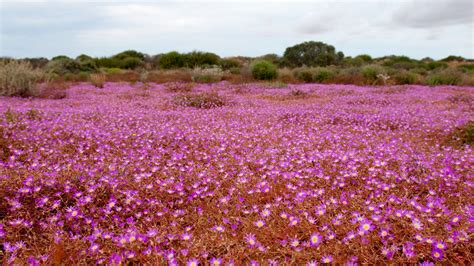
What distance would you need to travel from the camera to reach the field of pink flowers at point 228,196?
106 inches

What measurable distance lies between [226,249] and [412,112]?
7.72m

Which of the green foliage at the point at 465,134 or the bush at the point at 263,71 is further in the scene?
the bush at the point at 263,71

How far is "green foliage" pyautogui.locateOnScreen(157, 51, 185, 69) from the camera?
38.3m

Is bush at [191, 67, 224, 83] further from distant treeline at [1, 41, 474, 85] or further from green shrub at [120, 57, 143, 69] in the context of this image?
green shrub at [120, 57, 143, 69]

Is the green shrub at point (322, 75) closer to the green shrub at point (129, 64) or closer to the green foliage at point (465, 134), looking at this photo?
the green foliage at point (465, 134)

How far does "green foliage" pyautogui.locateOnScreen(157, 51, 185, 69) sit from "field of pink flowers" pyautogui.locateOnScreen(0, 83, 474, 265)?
3248 centimetres

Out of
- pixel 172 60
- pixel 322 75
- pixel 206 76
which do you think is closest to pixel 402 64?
pixel 322 75

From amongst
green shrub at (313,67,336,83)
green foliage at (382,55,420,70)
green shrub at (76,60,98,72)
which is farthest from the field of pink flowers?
green foliage at (382,55,420,70)

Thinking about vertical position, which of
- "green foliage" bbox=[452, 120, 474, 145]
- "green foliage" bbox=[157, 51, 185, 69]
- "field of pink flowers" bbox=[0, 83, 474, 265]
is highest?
"green foliage" bbox=[157, 51, 185, 69]

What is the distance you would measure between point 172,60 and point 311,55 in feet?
58.0

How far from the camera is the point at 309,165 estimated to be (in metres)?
4.51

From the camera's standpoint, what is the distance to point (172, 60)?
126 ft

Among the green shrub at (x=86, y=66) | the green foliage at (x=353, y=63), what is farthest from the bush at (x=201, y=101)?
the green foliage at (x=353, y=63)

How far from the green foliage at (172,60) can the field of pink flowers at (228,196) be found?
107 ft
